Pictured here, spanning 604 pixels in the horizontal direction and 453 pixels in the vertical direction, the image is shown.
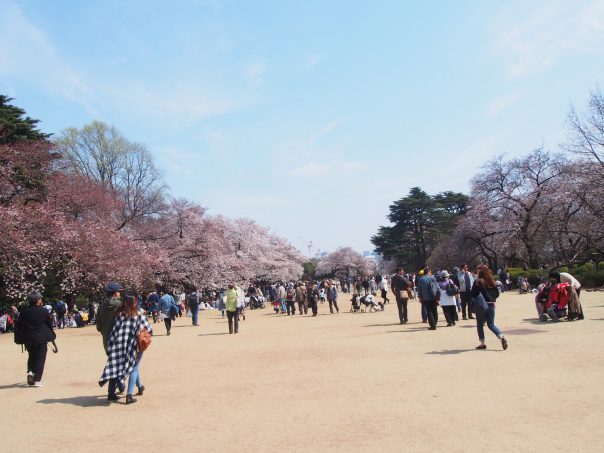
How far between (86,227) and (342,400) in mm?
22363

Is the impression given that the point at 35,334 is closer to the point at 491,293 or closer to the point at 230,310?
the point at 230,310

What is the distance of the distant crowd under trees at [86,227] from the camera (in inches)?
857

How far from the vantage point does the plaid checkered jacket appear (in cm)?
602

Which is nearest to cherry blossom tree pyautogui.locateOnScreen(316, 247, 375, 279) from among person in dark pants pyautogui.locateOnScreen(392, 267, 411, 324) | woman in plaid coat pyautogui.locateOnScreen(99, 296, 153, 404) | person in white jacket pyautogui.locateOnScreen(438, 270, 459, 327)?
person in dark pants pyautogui.locateOnScreen(392, 267, 411, 324)

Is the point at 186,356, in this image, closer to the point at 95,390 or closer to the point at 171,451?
the point at 95,390

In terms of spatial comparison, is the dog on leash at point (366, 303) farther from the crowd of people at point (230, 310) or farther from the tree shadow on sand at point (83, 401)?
the tree shadow on sand at point (83, 401)

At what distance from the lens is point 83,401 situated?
636 centimetres

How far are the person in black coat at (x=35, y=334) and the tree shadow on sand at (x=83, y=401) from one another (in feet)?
4.01

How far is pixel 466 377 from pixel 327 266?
79210 mm

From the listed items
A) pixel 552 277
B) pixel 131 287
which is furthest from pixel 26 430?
pixel 131 287

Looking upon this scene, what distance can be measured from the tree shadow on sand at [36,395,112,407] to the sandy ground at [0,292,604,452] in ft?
0.10

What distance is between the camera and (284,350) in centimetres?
1012

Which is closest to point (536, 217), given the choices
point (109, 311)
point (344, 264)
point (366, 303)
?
point (366, 303)

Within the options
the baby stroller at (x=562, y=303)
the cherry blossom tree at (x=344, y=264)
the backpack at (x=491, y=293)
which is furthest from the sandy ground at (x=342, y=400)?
the cherry blossom tree at (x=344, y=264)
